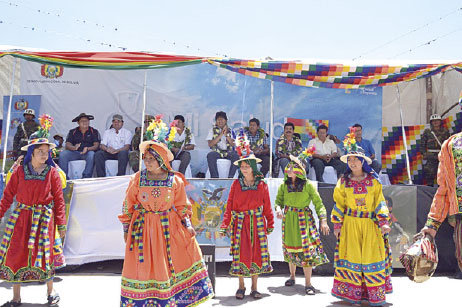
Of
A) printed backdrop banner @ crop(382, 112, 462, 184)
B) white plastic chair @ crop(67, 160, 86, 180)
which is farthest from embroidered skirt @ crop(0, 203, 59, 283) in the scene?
printed backdrop banner @ crop(382, 112, 462, 184)

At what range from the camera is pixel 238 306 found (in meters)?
5.01

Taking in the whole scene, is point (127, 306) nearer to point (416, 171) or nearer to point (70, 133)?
point (70, 133)

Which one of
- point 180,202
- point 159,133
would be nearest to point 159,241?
point 180,202

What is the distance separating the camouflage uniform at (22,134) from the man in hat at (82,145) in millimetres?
816

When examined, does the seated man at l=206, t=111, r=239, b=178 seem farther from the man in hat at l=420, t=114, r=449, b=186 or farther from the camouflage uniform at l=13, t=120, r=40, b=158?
the man in hat at l=420, t=114, r=449, b=186

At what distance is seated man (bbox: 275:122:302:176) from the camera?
860 centimetres

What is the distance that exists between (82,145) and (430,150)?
23.9 ft

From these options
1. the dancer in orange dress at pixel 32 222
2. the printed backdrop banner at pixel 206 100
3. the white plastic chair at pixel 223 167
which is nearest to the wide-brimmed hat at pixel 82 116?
the printed backdrop banner at pixel 206 100

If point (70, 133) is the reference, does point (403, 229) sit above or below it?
below

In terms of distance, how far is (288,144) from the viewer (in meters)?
8.74

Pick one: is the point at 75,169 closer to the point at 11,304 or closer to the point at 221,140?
the point at 221,140

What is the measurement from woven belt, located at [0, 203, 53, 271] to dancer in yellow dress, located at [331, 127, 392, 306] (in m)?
3.45

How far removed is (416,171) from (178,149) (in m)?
5.21

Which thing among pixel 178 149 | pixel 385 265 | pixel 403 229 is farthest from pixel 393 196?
pixel 178 149
